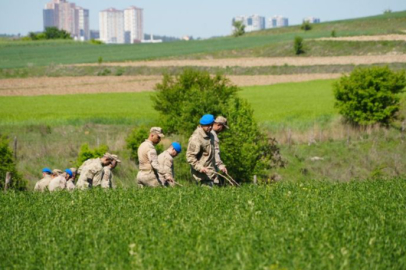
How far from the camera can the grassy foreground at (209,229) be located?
8070 mm

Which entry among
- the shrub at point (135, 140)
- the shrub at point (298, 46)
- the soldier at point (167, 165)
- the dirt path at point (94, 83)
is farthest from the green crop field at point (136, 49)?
the soldier at point (167, 165)

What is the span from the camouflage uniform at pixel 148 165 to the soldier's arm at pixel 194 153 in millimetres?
607

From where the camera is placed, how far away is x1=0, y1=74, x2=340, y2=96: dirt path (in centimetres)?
5797

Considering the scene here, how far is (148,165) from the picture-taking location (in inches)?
588

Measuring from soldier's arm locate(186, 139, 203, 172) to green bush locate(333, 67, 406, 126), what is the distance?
23175mm

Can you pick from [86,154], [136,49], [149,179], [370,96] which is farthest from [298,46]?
[149,179]

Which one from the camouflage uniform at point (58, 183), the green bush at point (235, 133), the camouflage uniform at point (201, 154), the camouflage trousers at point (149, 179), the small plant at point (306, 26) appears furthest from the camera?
the small plant at point (306, 26)

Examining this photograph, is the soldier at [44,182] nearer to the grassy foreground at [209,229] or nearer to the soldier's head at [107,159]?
the soldier's head at [107,159]

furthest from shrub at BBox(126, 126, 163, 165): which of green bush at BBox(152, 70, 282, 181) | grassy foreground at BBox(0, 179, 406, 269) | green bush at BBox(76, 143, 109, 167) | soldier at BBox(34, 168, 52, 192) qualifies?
grassy foreground at BBox(0, 179, 406, 269)

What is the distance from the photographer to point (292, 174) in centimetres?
2969

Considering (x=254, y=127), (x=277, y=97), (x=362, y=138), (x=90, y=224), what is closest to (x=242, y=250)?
(x=90, y=224)

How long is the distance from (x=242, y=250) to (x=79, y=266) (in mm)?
1695

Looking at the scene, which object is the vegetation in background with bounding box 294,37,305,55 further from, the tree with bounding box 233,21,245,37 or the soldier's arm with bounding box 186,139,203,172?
the soldier's arm with bounding box 186,139,203,172

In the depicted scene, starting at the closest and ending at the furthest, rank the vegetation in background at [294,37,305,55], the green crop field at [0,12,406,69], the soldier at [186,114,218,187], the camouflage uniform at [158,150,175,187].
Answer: the soldier at [186,114,218,187] → the camouflage uniform at [158,150,175,187] → the vegetation in background at [294,37,305,55] → the green crop field at [0,12,406,69]
